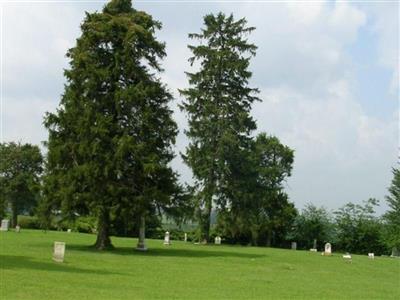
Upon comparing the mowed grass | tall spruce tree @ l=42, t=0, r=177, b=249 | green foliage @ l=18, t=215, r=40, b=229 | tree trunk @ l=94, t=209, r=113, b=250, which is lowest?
the mowed grass

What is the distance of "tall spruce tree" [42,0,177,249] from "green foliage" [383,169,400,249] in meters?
28.9

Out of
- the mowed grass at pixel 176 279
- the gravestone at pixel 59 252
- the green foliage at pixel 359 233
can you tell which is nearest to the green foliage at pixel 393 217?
the green foliage at pixel 359 233

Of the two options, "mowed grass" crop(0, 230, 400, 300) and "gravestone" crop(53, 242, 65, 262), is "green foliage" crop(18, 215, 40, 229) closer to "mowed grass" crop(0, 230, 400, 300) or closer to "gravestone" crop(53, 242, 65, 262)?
"mowed grass" crop(0, 230, 400, 300)

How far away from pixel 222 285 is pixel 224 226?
35456 mm

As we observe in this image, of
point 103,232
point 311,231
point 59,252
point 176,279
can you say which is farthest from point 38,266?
point 311,231

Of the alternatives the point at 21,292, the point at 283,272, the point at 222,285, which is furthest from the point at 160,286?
the point at 283,272

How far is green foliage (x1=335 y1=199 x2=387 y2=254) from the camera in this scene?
Result: 192ft

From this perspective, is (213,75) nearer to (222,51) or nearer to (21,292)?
(222,51)

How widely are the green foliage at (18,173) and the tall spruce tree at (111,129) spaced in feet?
95.6

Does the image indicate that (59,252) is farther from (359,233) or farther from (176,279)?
(359,233)

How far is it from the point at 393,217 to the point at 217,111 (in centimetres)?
2119

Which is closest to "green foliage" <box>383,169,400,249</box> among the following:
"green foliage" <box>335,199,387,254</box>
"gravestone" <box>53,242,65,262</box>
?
"green foliage" <box>335,199,387,254</box>

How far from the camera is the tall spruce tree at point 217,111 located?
157 feet

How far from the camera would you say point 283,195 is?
58688 millimetres
